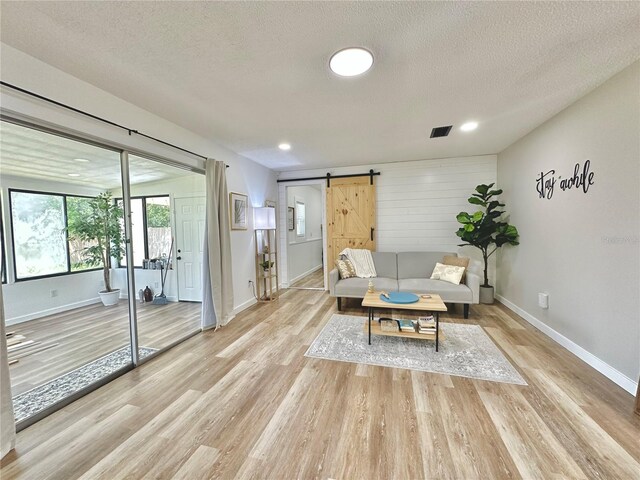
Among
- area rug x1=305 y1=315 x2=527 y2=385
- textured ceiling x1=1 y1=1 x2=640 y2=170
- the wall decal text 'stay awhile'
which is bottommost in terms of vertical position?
area rug x1=305 y1=315 x2=527 y2=385

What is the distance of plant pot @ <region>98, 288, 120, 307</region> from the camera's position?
393 cm

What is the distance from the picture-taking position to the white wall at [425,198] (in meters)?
4.51

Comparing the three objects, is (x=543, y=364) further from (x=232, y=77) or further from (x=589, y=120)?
(x=232, y=77)

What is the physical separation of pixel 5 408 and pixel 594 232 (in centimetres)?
450

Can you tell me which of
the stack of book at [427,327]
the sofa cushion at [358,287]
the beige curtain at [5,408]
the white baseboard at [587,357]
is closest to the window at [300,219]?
the sofa cushion at [358,287]

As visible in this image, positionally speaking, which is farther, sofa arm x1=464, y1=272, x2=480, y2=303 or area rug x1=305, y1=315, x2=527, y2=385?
sofa arm x1=464, y1=272, x2=480, y2=303

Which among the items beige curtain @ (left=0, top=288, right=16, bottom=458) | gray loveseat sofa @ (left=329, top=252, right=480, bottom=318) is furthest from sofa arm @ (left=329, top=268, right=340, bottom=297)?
beige curtain @ (left=0, top=288, right=16, bottom=458)

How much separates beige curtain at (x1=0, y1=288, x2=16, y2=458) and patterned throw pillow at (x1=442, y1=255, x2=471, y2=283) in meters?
4.67

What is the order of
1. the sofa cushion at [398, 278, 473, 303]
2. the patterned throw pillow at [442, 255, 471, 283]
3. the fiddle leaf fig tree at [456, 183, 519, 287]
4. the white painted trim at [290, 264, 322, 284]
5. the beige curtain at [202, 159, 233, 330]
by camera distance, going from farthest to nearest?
the white painted trim at [290, 264, 322, 284], the patterned throw pillow at [442, 255, 471, 283], the fiddle leaf fig tree at [456, 183, 519, 287], the sofa cushion at [398, 278, 473, 303], the beige curtain at [202, 159, 233, 330]

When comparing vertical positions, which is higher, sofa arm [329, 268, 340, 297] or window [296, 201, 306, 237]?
window [296, 201, 306, 237]

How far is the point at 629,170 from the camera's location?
193 cm

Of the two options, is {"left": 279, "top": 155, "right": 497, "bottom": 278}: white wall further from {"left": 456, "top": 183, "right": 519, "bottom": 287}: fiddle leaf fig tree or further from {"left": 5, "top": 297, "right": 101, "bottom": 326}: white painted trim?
{"left": 5, "top": 297, "right": 101, "bottom": 326}: white painted trim

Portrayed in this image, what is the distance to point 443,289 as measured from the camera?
3.59 metres

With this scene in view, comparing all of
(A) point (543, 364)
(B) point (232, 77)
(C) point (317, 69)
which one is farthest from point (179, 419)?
(A) point (543, 364)
